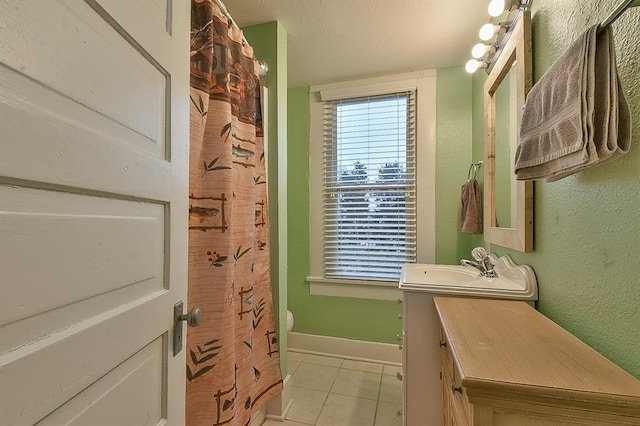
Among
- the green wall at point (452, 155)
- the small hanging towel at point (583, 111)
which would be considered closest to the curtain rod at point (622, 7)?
the small hanging towel at point (583, 111)

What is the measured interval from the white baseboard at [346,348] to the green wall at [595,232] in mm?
1441

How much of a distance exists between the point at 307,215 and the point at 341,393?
1.36 metres

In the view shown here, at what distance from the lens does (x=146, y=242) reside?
26.3 inches

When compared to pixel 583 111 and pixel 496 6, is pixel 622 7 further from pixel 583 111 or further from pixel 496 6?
pixel 496 6

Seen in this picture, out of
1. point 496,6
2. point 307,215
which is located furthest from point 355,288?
point 496,6

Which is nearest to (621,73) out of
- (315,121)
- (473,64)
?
(473,64)

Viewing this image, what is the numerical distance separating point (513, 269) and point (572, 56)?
0.91 meters

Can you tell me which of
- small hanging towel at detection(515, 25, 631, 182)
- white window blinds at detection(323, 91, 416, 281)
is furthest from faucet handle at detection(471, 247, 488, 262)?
small hanging towel at detection(515, 25, 631, 182)

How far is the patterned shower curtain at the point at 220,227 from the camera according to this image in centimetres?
111

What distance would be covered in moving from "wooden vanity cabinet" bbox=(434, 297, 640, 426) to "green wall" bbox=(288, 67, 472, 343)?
1.42 meters

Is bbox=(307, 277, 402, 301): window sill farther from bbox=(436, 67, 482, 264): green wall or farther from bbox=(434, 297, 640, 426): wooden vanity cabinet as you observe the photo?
bbox=(434, 297, 640, 426): wooden vanity cabinet

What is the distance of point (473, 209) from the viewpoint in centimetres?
189

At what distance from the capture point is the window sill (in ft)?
7.54

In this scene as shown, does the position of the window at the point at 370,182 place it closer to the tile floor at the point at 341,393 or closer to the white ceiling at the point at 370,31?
the white ceiling at the point at 370,31
